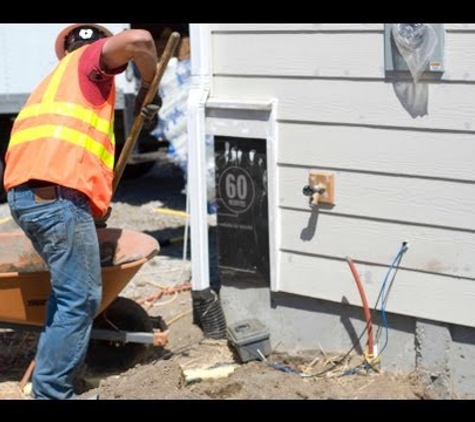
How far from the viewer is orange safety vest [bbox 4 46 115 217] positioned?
4.41 metres

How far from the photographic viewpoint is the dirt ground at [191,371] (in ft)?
14.7

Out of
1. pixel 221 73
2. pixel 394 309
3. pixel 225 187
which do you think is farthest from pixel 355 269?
pixel 221 73

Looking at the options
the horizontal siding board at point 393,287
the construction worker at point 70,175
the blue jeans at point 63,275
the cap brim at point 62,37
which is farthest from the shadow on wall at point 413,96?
the blue jeans at point 63,275

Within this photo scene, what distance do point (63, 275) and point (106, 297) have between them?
47 cm

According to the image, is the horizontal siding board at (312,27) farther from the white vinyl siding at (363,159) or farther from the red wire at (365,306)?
the red wire at (365,306)

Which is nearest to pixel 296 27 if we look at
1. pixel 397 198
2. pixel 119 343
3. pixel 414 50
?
pixel 414 50

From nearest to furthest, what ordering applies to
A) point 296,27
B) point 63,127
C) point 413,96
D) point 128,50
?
point 128,50 → point 63,127 → point 413,96 → point 296,27

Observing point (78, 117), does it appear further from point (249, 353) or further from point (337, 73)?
point (249, 353)

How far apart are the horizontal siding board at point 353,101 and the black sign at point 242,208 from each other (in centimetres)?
29

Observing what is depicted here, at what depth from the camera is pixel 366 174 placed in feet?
16.2

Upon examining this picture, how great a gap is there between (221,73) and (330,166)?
92 cm

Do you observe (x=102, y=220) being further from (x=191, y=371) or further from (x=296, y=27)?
(x=296, y=27)

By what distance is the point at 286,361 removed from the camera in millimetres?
5344

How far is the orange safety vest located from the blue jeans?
8 centimetres
